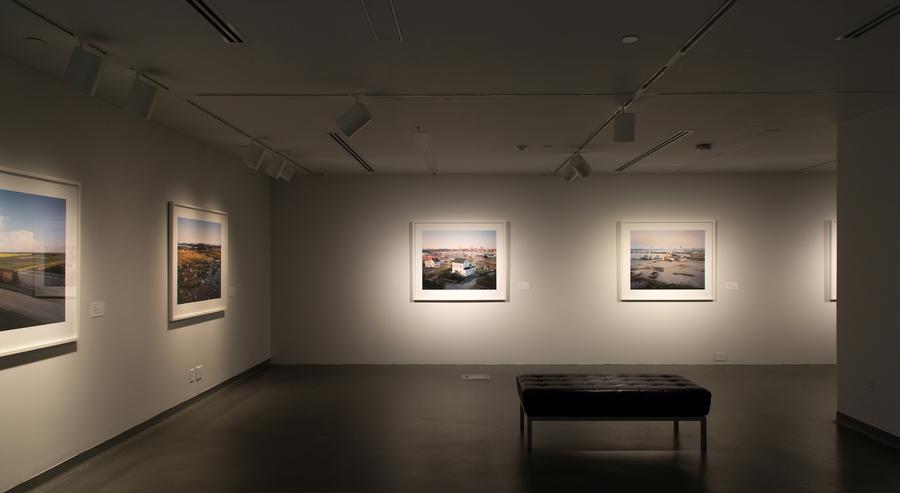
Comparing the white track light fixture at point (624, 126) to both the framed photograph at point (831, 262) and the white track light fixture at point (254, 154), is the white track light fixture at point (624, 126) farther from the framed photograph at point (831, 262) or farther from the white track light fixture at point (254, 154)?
the framed photograph at point (831, 262)

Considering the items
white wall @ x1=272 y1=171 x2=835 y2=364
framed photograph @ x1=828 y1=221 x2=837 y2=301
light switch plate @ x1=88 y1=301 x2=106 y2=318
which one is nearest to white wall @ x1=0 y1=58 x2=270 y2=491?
light switch plate @ x1=88 y1=301 x2=106 y2=318

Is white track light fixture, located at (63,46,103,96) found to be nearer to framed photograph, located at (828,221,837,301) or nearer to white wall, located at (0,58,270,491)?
white wall, located at (0,58,270,491)

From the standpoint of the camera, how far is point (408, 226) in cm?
921

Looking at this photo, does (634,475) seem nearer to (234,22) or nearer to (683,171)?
(234,22)

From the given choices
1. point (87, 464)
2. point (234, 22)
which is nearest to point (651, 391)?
point (234, 22)

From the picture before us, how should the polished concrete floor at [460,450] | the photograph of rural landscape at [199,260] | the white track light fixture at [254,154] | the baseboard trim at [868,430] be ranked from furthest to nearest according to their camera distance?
the white track light fixture at [254,154] < the photograph of rural landscape at [199,260] < the baseboard trim at [868,430] < the polished concrete floor at [460,450]

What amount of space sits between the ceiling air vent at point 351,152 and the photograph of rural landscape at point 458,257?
4.60 feet

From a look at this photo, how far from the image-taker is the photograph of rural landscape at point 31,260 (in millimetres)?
3895

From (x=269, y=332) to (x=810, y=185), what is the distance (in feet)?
28.7

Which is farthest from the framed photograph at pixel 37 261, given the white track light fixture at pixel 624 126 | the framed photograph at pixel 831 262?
the framed photograph at pixel 831 262

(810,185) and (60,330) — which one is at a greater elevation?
(810,185)

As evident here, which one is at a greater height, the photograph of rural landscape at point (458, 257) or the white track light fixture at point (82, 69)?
the white track light fixture at point (82, 69)

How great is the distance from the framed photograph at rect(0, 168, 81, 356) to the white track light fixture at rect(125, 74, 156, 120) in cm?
81

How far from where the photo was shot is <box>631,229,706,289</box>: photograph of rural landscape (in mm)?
9141
